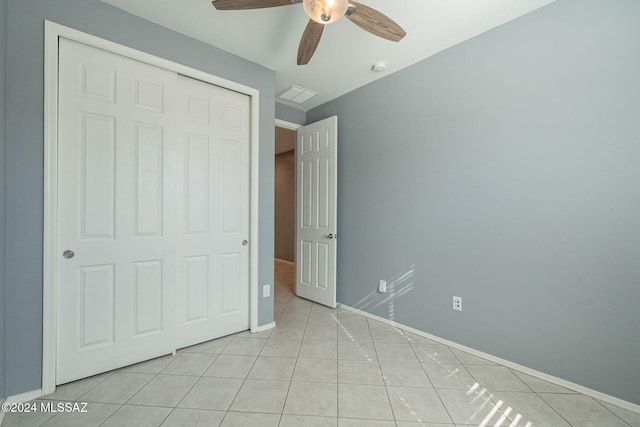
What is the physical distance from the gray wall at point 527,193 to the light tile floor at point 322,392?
0.31 meters

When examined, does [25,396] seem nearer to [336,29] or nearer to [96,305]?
[96,305]

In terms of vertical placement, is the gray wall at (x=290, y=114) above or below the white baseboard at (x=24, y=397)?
above

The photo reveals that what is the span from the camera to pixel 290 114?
3756 millimetres

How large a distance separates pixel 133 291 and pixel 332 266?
1.96 m

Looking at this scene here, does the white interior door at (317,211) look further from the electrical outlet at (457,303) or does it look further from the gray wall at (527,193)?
the electrical outlet at (457,303)

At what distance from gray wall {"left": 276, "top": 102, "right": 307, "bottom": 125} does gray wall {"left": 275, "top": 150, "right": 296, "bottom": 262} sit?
266cm

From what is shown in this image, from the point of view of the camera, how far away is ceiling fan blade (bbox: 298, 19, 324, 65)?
161 cm

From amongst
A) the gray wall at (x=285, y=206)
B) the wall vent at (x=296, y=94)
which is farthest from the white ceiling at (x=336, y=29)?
the gray wall at (x=285, y=206)

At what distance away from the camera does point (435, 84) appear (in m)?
2.53

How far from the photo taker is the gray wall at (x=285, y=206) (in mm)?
6496

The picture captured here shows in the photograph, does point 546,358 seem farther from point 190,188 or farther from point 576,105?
point 190,188

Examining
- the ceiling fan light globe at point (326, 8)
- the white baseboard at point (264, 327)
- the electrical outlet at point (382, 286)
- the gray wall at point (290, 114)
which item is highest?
the gray wall at point (290, 114)

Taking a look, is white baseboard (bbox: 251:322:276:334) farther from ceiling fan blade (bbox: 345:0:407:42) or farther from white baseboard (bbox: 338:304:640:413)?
ceiling fan blade (bbox: 345:0:407:42)

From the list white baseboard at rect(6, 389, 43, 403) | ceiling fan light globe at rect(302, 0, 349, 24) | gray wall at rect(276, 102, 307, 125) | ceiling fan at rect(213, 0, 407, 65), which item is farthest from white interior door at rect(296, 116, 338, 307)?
white baseboard at rect(6, 389, 43, 403)
